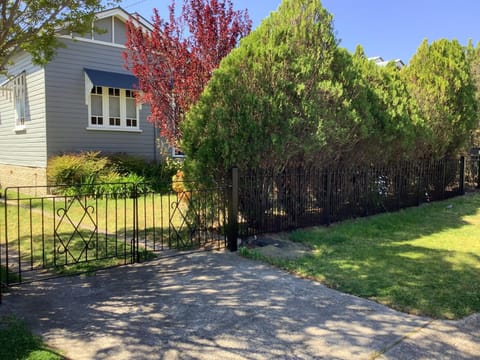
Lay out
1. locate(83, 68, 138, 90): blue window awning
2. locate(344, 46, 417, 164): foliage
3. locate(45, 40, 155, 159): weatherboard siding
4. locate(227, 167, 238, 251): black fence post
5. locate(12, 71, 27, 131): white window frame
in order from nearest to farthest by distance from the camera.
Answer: locate(227, 167, 238, 251): black fence post, locate(344, 46, 417, 164): foliage, locate(45, 40, 155, 159): weatherboard siding, locate(83, 68, 138, 90): blue window awning, locate(12, 71, 27, 131): white window frame

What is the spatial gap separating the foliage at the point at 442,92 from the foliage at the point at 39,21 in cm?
802

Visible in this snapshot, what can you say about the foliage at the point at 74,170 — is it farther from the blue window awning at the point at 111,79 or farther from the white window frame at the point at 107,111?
the blue window awning at the point at 111,79

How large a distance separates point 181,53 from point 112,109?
16.3 ft

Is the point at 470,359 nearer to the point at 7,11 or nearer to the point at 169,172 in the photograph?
the point at 7,11

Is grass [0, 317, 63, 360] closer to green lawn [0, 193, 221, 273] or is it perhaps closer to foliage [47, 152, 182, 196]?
green lawn [0, 193, 221, 273]

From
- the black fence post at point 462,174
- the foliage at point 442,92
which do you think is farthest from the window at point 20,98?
the black fence post at point 462,174

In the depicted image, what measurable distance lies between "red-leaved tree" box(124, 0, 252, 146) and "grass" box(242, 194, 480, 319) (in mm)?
4999

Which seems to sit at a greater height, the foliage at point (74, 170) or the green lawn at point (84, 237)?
the foliage at point (74, 170)

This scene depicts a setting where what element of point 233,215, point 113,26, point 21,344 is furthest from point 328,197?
point 113,26

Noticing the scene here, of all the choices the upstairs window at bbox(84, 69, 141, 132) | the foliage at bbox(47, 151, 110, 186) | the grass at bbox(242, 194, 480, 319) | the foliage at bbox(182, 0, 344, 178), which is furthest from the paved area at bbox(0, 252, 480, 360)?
the upstairs window at bbox(84, 69, 141, 132)

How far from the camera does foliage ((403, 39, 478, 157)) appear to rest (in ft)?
35.2

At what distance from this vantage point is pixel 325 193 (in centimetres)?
Answer: 781

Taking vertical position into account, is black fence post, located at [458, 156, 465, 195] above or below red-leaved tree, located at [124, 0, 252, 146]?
below

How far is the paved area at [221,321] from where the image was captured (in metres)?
3.10
